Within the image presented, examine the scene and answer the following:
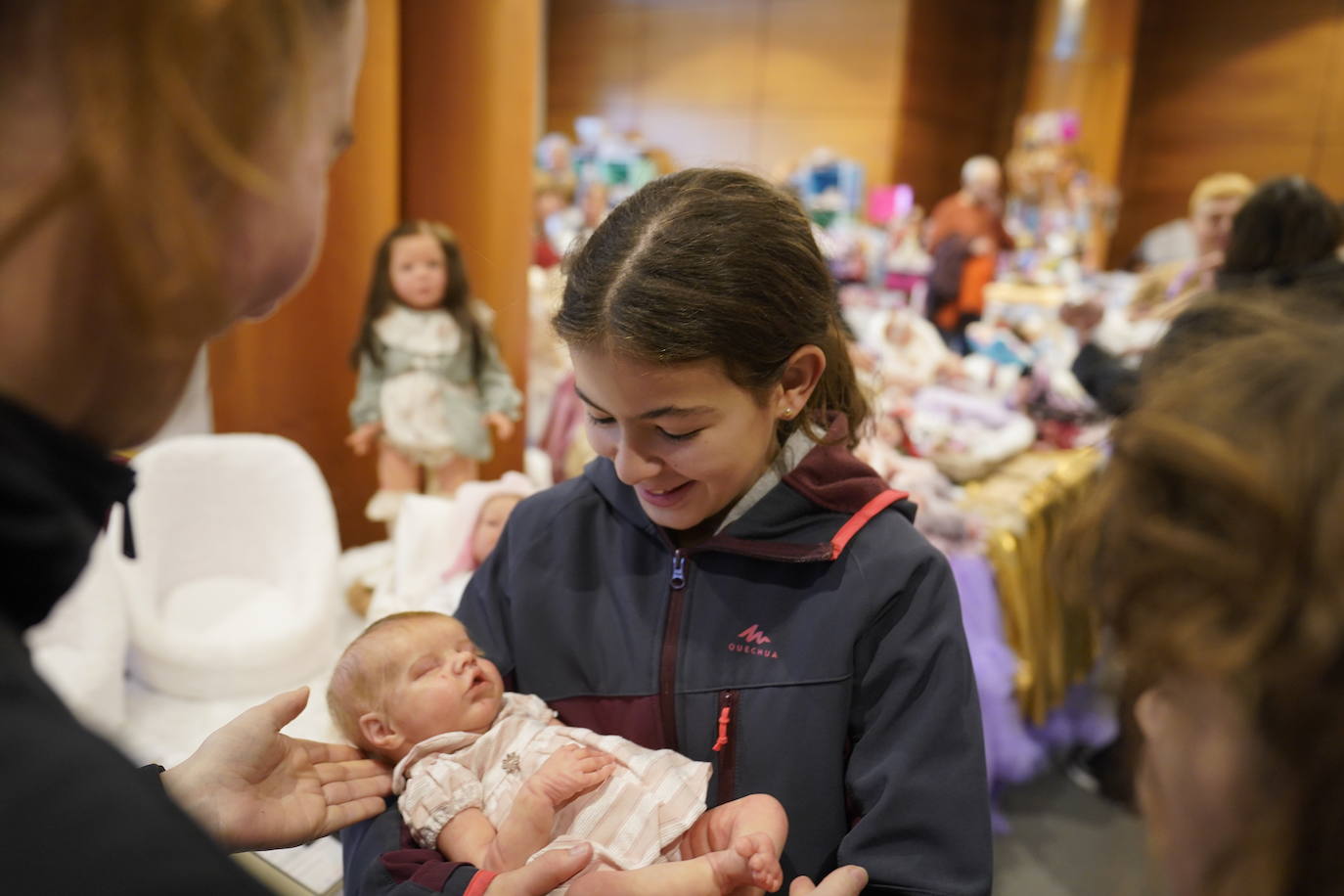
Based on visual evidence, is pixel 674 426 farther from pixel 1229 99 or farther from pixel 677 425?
pixel 1229 99

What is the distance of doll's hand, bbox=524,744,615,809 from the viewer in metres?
1.07

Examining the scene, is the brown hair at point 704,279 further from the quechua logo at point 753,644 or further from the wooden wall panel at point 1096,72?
the wooden wall panel at point 1096,72

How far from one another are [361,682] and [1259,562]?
1.12 metres

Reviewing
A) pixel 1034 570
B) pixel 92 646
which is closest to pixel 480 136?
pixel 92 646

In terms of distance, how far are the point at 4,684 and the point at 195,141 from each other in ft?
0.89

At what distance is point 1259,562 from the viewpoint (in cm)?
48

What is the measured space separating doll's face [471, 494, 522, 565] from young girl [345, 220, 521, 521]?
441mm

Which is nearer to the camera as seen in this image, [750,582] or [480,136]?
[750,582]

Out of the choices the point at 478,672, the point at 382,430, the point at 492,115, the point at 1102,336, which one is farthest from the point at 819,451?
the point at 1102,336

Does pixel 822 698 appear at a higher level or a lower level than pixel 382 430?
higher

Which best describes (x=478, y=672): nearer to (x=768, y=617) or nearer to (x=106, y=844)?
(x=768, y=617)

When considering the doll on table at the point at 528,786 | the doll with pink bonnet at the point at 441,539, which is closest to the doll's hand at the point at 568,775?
the doll on table at the point at 528,786

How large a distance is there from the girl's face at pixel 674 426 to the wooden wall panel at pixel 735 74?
7.55m

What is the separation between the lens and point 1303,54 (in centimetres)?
824
